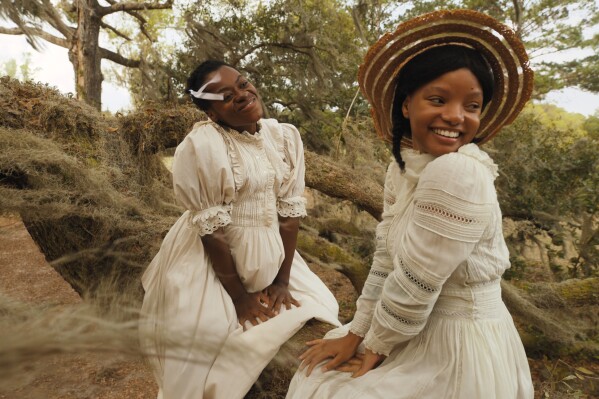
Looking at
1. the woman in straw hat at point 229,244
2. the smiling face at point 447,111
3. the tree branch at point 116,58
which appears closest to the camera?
the smiling face at point 447,111

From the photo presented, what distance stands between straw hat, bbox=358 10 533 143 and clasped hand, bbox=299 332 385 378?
2.70 feet

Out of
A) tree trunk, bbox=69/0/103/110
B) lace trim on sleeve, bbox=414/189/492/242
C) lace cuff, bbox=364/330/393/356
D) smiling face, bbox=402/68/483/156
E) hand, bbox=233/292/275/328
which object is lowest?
hand, bbox=233/292/275/328

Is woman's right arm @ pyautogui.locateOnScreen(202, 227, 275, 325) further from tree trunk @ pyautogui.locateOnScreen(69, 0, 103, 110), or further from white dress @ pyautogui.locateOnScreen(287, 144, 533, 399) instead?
tree trunk @ pyautogui.locateOnScreen(69, 0, 103, 110)

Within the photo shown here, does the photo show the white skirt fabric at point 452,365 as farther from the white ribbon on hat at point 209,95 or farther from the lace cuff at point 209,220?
the white ribbon on hat at point 209,95

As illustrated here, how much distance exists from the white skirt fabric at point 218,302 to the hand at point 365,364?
314 millimetres

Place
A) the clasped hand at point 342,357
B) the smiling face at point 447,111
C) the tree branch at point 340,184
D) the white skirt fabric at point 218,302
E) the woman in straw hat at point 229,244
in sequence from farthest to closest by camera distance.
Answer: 1. the tree branch at point 340,184
2. the woman in straw hat at point 229,244
3. the white skirt fabric at point 218,302
4. the clasped hand at point 342,357
5. the smiling face at point 447,111

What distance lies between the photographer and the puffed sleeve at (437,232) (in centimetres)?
105

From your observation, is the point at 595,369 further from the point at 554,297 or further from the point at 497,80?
the point at 497,80

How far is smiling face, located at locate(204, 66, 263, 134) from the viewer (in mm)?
→ 1963

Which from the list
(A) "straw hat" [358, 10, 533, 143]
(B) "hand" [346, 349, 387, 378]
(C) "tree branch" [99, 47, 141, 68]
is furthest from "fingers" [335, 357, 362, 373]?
(C) "tree branch" [99, 47, 141, 68]

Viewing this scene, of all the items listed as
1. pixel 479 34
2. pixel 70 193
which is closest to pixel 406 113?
pixel 479 34

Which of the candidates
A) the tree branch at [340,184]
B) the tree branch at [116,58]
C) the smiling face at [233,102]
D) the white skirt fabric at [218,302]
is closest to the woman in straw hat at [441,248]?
the white skirt fabric at [218,302]

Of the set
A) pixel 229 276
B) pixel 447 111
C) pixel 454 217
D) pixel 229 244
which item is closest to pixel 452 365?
pixel 454 217

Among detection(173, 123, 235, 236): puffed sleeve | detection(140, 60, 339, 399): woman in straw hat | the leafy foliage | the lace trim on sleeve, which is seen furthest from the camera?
the leafy foliage
